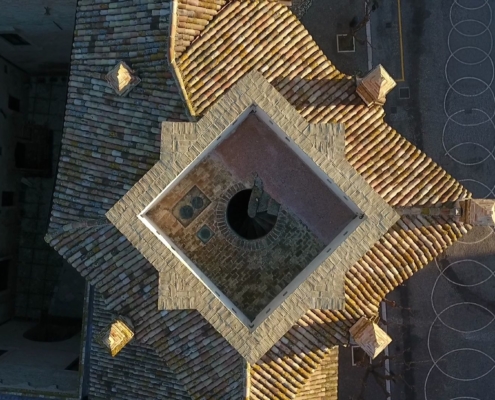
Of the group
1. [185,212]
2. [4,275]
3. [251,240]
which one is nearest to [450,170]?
[251,240]

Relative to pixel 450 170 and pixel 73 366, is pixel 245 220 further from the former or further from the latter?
pixel 450 170

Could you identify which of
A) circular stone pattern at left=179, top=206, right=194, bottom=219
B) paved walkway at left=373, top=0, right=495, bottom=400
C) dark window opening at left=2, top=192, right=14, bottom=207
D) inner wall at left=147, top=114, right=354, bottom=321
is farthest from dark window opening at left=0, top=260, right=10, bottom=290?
paved walkway at left=373, top=0, right=495, bottom=400

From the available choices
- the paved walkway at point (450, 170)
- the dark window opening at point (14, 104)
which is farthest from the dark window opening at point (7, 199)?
the paved walkway at point (450, 170)

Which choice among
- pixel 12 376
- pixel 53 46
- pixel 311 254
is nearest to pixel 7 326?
pixel 12 376

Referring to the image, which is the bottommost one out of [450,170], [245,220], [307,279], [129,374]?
[129,374]

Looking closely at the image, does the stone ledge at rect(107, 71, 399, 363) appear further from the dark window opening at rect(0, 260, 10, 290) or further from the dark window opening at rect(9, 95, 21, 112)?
the dark window opening at rect(9, 95, 21, 112)

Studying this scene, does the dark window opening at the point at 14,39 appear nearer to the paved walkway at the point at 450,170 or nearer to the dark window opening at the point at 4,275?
the dark window opening at the point at 4,275
